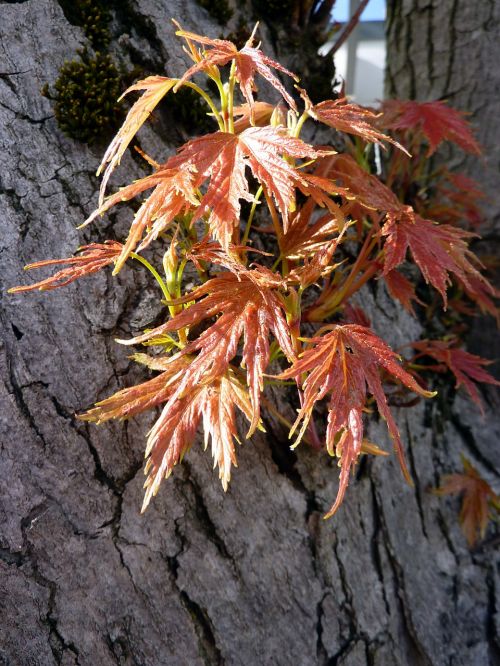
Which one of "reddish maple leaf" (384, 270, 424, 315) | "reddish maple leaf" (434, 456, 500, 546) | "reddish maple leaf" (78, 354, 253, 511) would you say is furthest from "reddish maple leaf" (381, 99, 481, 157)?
"reddish maple leaf" (434, 456, 500, 546)

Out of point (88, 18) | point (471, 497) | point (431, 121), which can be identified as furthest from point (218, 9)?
point (471, 497)

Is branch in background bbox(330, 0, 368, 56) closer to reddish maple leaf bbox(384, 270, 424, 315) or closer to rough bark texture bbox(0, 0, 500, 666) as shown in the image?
rough bark texture bbox(0, 0, 500, 666)

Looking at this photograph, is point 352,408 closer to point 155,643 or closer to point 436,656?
point 155,643

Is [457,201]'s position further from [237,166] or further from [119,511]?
[119,511]

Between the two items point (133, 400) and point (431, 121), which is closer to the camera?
point (133, 400)

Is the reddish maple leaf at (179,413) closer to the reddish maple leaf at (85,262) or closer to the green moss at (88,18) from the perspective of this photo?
the reddish maple leaf at (85,262)

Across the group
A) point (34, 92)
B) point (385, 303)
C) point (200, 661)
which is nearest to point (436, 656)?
point (200, 661)

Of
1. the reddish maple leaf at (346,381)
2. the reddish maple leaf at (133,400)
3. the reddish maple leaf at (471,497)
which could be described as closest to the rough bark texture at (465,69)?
the reddish maple leaf at (471,497)
